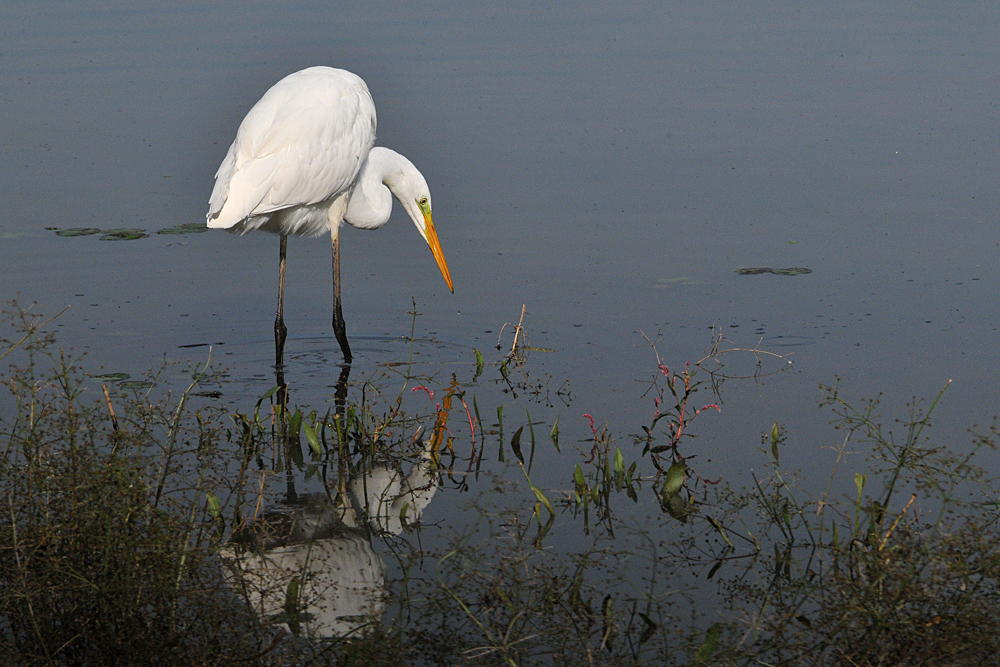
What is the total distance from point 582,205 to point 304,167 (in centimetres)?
312

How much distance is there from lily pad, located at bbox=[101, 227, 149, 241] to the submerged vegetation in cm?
389

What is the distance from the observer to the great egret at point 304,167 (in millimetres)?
6336

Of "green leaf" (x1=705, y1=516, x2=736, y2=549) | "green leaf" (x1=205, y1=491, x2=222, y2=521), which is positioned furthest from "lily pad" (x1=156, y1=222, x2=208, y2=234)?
"green leaf" (x1=705, y1=516, x2=736, y2=549)

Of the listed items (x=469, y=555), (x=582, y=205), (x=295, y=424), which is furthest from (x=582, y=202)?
(x=469, y=555)

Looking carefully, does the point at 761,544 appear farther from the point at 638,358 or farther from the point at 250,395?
the point at 250,395

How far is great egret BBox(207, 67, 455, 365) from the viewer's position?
6336 mm

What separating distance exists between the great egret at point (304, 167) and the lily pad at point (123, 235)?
1935 millimetres

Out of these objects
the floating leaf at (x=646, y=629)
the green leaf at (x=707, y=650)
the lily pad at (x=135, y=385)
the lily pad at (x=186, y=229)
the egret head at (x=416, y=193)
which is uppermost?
the egret head at (x=416, y=193)

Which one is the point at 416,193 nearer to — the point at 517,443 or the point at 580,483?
the point at 517,443

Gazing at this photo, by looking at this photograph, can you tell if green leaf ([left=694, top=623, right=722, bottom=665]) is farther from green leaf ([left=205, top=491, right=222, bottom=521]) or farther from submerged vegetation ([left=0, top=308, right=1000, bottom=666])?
green leaf ([left=205, top=491, right=222, bottom=521])

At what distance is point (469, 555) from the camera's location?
151 inches

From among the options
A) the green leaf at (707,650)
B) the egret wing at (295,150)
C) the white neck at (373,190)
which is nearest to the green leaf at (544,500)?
the green leaf at (707,650)

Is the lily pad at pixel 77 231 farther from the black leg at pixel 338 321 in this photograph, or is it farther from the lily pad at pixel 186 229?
the black leg at pixel 338 321

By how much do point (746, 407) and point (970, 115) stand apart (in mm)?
6604
